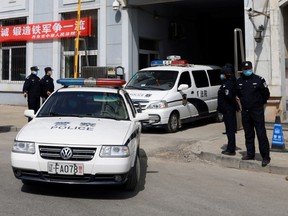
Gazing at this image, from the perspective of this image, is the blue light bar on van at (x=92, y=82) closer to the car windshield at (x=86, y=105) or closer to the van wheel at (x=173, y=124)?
the car windshield at (x=86, y=105)

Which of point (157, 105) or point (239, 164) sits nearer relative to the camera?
point (239, 164)

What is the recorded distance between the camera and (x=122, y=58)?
17.4 meters

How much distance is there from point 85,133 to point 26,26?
16.2 m

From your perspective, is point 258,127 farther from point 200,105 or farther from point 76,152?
point 200,105

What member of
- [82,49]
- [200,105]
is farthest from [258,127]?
[82,49]

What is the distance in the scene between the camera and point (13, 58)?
21234mm

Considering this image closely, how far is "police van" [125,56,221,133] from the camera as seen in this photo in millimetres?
11930

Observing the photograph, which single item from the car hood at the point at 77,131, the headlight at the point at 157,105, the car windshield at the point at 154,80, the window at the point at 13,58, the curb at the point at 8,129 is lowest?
the curb at the point at 8,129

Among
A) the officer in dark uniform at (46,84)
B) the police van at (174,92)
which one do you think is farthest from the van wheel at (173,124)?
the officer in dark uniform at (46,84)

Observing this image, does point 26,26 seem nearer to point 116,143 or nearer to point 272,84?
point 272,84

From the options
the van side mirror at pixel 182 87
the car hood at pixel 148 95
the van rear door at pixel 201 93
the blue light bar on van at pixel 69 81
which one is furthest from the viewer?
the van rear door at pixel 201 93

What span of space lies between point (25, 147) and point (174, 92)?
756 cm

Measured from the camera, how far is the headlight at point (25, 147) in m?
5.28

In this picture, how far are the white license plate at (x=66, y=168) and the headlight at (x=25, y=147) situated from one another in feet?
1.10
